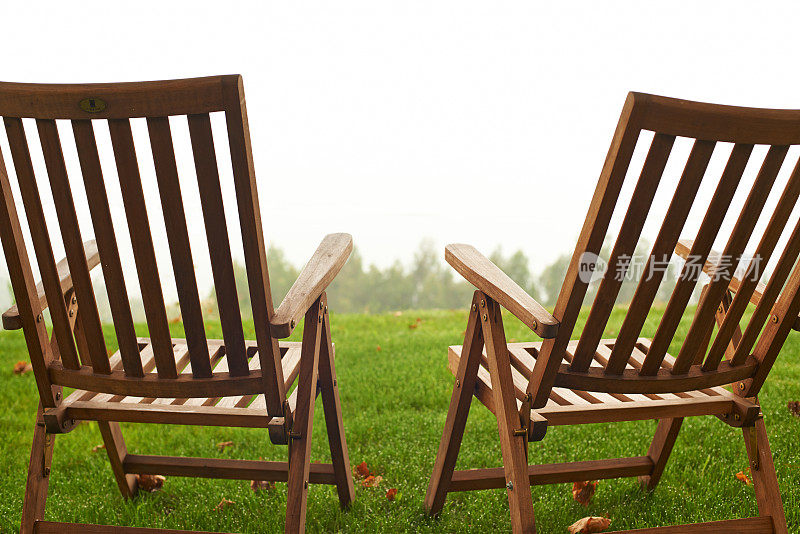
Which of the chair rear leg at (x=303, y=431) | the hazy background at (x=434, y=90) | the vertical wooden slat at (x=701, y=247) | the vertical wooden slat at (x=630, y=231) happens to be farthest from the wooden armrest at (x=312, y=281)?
the hazy background at (x=434, y=90)

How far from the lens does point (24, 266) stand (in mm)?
1635

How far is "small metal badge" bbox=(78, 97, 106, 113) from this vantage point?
137cm

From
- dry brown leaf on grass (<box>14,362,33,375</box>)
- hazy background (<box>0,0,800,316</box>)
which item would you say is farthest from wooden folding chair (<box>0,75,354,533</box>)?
hazy background (<box>0,0,800,316</box>)

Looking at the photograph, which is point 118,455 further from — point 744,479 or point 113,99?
point 744,479

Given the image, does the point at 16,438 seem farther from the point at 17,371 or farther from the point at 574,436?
the point at 574,436

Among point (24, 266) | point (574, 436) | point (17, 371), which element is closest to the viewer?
point (24, 266)

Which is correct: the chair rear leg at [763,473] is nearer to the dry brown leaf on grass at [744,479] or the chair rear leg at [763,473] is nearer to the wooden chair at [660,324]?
the wooden chair at [660,324]

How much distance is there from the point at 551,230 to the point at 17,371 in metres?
8.32

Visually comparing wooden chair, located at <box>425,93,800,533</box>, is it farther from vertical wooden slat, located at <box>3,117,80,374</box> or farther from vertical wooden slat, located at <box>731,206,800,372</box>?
vertical wooden slat, located at <box>3,117,80,374</box>

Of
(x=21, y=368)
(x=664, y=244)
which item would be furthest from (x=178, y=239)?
(x=21, y=368)

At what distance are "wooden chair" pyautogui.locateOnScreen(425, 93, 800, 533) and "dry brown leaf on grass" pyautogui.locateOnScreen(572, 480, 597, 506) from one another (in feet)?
1.01

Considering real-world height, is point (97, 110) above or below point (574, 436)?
above

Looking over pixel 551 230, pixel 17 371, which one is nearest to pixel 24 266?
pixel 17 371

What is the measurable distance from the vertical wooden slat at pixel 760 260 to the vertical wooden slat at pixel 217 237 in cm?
129
